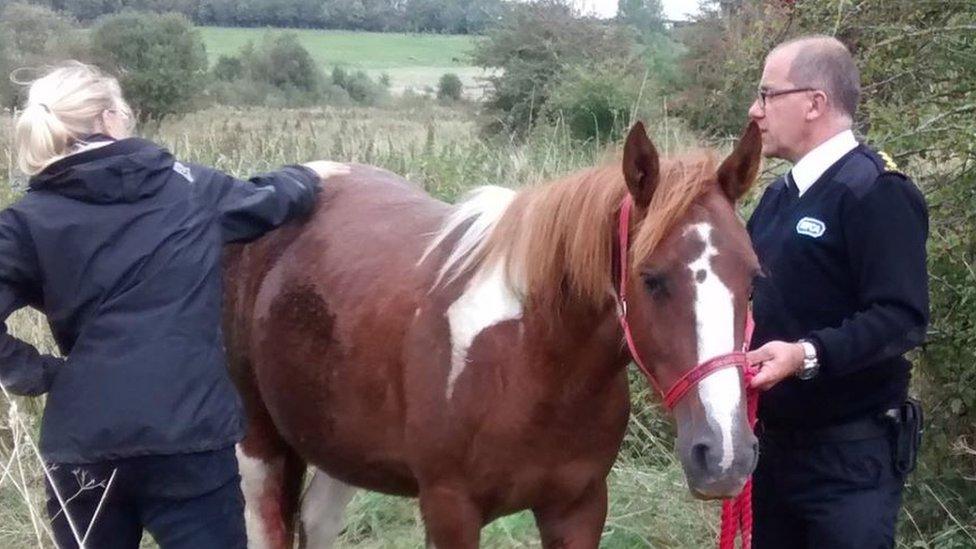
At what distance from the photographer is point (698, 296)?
7.77ft

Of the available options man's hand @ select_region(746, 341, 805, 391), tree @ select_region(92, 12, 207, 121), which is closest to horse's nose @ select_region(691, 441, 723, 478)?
man's hand @ select_region(746, 341, 805, 391)

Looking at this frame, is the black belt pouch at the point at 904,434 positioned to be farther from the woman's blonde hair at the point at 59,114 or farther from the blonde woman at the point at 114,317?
the woman's blonde hair at the point at 59,114

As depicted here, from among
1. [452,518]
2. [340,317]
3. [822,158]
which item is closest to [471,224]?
[340,317]

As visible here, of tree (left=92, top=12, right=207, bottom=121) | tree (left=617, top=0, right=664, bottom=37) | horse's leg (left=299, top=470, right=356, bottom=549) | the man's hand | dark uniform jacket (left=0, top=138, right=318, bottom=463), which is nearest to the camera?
the man's hand

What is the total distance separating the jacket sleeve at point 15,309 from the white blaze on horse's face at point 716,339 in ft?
5.19

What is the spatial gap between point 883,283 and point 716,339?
0.51 m

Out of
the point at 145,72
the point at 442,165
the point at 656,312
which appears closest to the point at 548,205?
the point at 656,312

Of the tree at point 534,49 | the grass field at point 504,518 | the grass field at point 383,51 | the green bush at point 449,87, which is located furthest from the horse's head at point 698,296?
the green bush at point 449,87

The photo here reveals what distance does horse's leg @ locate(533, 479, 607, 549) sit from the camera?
3188mm

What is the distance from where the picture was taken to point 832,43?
2830 millimetres

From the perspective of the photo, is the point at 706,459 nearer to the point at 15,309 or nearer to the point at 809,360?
the point at 809,360

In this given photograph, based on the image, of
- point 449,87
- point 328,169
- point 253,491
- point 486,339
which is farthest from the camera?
point 449,87

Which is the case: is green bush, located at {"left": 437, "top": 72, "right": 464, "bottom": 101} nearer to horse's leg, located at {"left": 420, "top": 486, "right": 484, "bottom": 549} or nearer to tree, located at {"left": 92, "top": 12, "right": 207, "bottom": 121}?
tree, located at {"left": 92, "top": 12, "right": 207, "bottom": 121}

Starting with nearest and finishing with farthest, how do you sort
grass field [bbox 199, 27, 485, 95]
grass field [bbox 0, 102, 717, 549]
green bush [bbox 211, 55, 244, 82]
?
grass field [bbox 0, 102, 717, 549] < grass field [bbox 199, 27, 485, 95] < green bush [bbox 211, 55, 244, 82]
